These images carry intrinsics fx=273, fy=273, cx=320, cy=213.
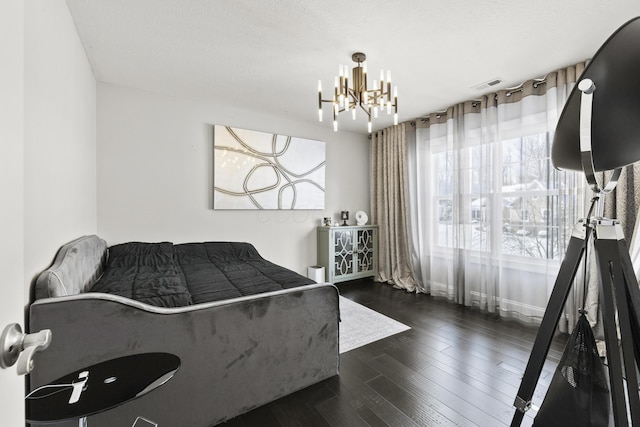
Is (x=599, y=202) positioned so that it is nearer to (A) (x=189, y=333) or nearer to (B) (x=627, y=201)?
(A) (x=189, y=333)

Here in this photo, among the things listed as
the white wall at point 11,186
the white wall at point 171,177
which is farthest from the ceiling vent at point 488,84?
the white wall at point 11,186

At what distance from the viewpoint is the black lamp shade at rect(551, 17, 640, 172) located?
71 centimetres

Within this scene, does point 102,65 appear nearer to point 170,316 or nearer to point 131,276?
point 131,276

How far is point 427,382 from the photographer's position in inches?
70.2

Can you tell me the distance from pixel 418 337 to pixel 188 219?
2.72m

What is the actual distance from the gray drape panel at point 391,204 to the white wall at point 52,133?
357 centimetres

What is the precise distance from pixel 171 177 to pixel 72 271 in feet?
5.95

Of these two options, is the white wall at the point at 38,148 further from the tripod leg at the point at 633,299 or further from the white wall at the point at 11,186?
the tripod leg at the point at 633,299

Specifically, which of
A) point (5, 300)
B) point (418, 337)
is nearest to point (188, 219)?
point (418, 337)

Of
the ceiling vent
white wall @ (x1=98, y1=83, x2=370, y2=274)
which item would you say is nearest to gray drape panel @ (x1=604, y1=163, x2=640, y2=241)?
the ceiling vent

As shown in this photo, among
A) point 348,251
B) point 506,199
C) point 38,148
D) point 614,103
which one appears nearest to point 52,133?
point 38,148

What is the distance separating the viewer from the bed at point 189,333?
1.14 metres

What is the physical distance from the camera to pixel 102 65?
245cm

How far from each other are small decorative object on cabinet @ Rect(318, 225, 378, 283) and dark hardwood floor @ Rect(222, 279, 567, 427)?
1.42m
